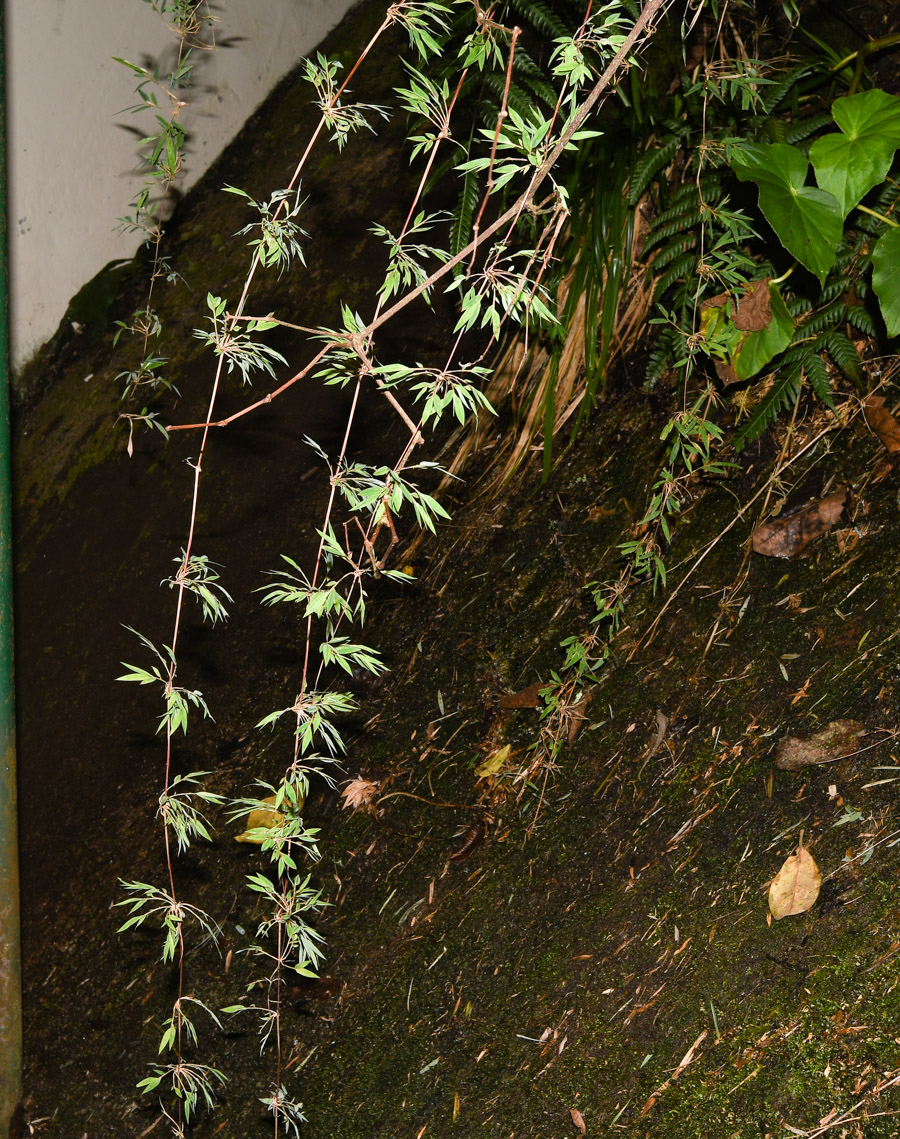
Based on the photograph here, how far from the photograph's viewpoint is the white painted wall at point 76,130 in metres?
3.74

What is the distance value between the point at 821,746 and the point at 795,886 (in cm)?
25

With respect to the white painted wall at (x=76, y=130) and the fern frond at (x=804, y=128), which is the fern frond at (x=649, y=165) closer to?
the fern frond at (x=804, y=128)

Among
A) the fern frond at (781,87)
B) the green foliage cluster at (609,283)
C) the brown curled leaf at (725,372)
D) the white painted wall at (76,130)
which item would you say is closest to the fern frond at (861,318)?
the green foliage cluster at (609,283)

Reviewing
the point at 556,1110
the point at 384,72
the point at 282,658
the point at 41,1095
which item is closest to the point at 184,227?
the point at 384,72

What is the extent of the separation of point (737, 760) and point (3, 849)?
4.58 feet

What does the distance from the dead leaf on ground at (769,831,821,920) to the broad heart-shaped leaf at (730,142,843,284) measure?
37.8 inches

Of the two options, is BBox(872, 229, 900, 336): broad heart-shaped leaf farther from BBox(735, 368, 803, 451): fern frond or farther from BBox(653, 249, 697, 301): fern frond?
BBox(653, 249, 697, 301): fern frond

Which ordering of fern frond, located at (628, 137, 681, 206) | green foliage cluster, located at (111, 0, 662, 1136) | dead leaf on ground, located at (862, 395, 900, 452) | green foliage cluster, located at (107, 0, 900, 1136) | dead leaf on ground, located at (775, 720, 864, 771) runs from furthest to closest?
fern frond, located at (628, 137, 681, 206), dead leaf on ground, located at (862, 395, 900, 452), dead leaf on ground, located at (775, 720, 864, 771), green foliage cluster, located at (107, 0, 900, 1136), green foliage cluster, located at (111, 0, 662, 1136)

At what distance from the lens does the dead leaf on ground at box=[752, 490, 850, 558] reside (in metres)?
1.75

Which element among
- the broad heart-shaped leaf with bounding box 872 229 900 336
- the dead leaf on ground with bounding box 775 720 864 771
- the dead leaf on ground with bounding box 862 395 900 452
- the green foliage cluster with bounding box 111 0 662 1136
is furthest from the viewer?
the dead leaf on ground with bounding box 862 395 900 452

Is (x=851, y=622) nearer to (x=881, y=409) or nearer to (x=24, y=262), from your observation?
(x=881, y=409)

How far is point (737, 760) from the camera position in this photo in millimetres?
1546

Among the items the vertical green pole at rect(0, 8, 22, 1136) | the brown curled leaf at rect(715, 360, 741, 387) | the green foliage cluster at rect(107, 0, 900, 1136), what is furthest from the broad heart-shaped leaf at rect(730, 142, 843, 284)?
the vertical green pole at rect(0, 8, 22, 1136)

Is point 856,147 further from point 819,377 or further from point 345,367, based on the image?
point 345,367
